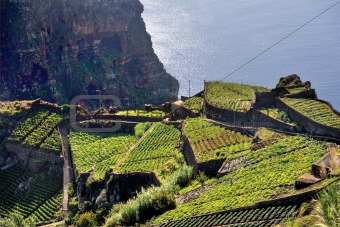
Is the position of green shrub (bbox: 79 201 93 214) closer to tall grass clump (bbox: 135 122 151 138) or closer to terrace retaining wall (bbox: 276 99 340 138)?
tall grass clump (bbox: 135 122 151 138)

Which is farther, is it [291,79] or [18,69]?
[18,69]

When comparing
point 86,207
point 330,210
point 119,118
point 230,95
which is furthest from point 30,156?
point 330,210

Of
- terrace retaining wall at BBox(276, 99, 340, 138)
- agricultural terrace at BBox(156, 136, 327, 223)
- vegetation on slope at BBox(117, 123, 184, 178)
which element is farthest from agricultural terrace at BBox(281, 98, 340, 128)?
vegetation on slope at BBox(117, 123, 184, 178)

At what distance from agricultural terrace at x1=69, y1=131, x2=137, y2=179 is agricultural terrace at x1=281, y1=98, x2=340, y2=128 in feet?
50.8

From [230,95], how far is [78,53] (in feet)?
245

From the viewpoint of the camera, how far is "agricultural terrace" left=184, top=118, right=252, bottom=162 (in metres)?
38.4

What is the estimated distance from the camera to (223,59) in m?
128

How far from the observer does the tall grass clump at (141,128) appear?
5183 centimetres

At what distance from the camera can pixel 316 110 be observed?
1551 inches

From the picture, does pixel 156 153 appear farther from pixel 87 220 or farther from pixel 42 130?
pixel 42 130

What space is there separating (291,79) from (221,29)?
103 meters

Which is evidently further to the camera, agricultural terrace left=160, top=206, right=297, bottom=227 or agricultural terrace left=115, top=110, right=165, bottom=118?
agricultural terrace left=115, top=110, right=165, bottom=118

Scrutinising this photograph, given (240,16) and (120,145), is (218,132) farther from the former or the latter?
(240,16)

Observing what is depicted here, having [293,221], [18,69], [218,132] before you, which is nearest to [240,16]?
[18,69]
